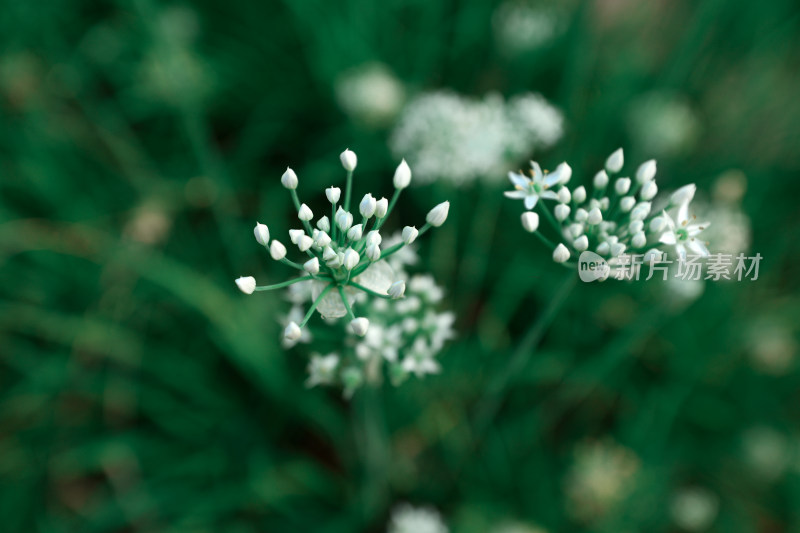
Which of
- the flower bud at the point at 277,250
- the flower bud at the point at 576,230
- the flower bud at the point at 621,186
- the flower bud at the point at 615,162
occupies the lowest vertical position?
the flower bud at the point at 277,250

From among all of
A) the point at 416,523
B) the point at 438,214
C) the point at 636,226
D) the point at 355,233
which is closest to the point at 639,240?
the point at 636,226

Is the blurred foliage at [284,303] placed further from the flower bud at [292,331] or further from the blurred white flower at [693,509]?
the flower bud at [292,331]

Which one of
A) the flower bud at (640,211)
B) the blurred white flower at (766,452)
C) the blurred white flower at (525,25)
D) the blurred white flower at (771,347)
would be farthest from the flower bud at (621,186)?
the blurred white flower at (766,452)

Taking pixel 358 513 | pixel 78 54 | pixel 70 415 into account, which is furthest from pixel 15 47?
pixel 358 513

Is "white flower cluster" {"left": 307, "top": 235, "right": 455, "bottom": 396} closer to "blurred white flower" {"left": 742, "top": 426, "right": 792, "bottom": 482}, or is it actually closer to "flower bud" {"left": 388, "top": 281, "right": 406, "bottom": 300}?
"flower bud" {"left": 388, "top": 281, "right": 406, "bottom": 300}

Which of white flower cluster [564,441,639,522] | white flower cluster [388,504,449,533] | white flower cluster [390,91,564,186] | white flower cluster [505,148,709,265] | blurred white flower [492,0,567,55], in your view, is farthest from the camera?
blurred white flower [492,0,567,55]

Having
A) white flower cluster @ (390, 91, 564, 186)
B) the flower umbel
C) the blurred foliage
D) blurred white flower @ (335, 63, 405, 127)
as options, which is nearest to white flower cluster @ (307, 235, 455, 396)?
the flower umbel

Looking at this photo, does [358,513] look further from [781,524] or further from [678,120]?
[678,120]
